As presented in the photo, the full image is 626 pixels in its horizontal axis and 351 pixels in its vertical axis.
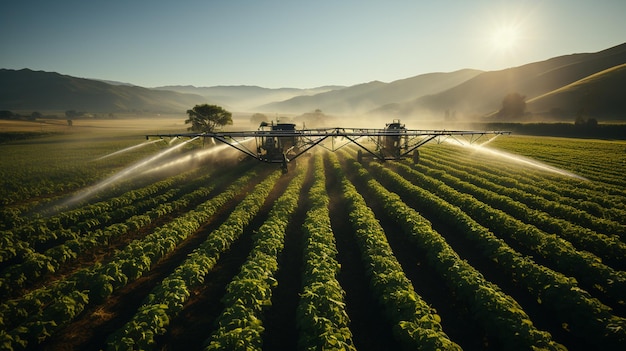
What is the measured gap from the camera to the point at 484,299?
6.92 m

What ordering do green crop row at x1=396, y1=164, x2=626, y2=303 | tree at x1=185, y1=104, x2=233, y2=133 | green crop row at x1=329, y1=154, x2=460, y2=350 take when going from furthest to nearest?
tree at x1=185, y1=104, x2=233, y2=133 < green crop row at x1=396, y1=164, x2=626, y2=303 < green crop row at x1=329, y1=154, x2=460, y2=350

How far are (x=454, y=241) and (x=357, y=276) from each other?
17.2 feet

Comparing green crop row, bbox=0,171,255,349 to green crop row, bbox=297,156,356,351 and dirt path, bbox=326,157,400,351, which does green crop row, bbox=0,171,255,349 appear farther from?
dirt path, bbox=326,157,400,351

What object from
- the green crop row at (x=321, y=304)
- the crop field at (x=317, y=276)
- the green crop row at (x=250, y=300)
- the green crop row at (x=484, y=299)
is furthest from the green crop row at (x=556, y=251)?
the green crop row at (x=250, y=300)

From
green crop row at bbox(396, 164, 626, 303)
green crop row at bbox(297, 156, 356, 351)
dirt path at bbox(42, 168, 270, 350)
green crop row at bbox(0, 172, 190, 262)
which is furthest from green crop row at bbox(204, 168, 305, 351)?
green crop row at bbox(396, 164, 626, 303)

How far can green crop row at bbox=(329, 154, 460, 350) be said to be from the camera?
5750 mm

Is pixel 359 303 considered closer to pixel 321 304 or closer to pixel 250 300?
pixel 321 304

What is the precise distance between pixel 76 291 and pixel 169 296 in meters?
2.45

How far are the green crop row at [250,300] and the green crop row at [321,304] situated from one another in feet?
3.09

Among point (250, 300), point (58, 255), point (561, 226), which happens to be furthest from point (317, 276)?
point (561, 226)

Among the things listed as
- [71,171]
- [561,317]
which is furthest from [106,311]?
[71,171]

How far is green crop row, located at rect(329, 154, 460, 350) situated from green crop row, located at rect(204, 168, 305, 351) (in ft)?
9.89

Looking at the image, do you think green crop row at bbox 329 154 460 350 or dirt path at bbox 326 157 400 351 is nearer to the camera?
green crop row at bbox 329 154 460 350

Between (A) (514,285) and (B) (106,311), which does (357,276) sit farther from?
(B) (106,311)
